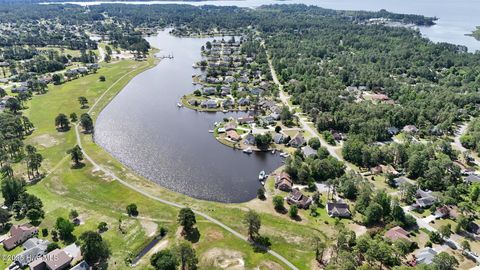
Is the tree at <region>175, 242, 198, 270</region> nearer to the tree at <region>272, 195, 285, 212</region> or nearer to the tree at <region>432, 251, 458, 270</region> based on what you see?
the tree at <region>272, 195, 285, 212</region>

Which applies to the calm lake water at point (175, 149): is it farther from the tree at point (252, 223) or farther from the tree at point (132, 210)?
the tree at point (252, 223)

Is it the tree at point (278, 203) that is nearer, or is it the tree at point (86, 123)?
the tree at point (278, 203)

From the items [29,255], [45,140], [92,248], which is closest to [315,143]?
[92,248]

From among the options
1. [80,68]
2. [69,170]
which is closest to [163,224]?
[69,170]

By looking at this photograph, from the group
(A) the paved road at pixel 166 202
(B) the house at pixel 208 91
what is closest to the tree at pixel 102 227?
(A) the paved road at pixel 166 202

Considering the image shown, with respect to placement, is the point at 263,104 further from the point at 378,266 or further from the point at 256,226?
the point at 378,266

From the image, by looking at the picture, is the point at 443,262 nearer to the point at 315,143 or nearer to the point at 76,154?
the point at 315,143
